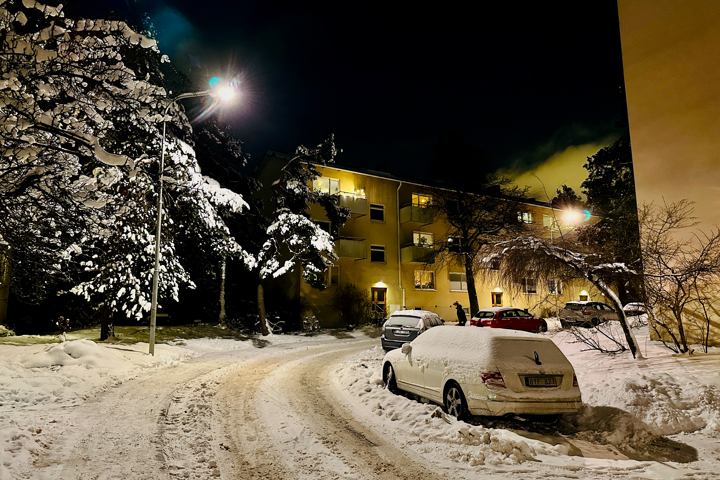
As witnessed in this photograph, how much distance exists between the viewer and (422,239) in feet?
117

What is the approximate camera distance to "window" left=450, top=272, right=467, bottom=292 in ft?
123

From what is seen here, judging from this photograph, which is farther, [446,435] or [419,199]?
[419,199]

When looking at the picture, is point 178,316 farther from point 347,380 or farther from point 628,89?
point 628,89

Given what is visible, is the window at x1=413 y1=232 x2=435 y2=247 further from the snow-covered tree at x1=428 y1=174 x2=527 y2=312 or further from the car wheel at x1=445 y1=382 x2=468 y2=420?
the car wheel at x1=445 y1=382 x2=468 y2=420

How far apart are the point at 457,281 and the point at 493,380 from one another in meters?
31.2

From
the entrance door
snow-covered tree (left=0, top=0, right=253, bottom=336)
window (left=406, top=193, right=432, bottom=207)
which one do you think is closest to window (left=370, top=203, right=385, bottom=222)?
window (left=406, top=193, right=432, bottom=207)

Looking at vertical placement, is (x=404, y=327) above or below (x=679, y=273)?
below

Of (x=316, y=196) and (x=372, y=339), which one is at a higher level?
(x=316, y=196)

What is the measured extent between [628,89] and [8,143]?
15.2 meters

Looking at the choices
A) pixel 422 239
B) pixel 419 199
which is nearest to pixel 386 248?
pixel 422 239

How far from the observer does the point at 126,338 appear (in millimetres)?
19297

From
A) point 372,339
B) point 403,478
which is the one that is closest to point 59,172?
point 403,478

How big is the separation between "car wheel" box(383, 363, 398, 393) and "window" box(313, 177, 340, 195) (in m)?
23.0

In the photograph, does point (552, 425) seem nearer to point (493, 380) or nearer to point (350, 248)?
point (493, 380)
